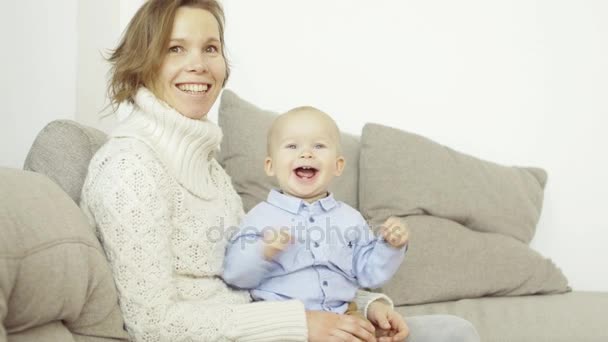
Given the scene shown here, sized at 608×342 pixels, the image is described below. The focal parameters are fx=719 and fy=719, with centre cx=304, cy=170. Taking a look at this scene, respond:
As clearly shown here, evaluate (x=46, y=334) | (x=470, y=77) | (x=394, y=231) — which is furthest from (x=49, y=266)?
(x=470, y=77)

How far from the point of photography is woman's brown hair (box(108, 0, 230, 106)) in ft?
5.17

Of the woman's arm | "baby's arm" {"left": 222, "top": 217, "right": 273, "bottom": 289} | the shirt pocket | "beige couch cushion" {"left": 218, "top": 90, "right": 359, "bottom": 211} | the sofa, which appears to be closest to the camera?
the woman's arm

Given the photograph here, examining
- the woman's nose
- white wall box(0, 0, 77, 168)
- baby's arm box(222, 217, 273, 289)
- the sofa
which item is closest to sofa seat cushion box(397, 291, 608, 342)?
the sofa

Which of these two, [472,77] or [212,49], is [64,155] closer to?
[212,49]

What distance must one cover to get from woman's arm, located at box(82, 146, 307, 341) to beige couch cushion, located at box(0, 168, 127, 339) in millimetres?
48

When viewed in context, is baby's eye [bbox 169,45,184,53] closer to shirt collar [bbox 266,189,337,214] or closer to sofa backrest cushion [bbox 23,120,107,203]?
sofa backrest cushion [bbox 23,120,107,203]

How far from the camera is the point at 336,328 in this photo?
4.80ft

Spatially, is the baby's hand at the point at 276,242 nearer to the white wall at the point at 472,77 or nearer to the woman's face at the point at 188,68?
the woman's face at the point at 188,68

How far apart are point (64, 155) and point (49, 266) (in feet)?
1.53

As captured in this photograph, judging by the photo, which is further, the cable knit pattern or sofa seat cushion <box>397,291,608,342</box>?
sofa seat cushion <box>397,291,608,342</box>

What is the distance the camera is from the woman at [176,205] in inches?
54.1

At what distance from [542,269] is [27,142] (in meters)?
1.71

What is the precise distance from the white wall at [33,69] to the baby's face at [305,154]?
0.98 metres

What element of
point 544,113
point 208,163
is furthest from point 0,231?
point 544,113
